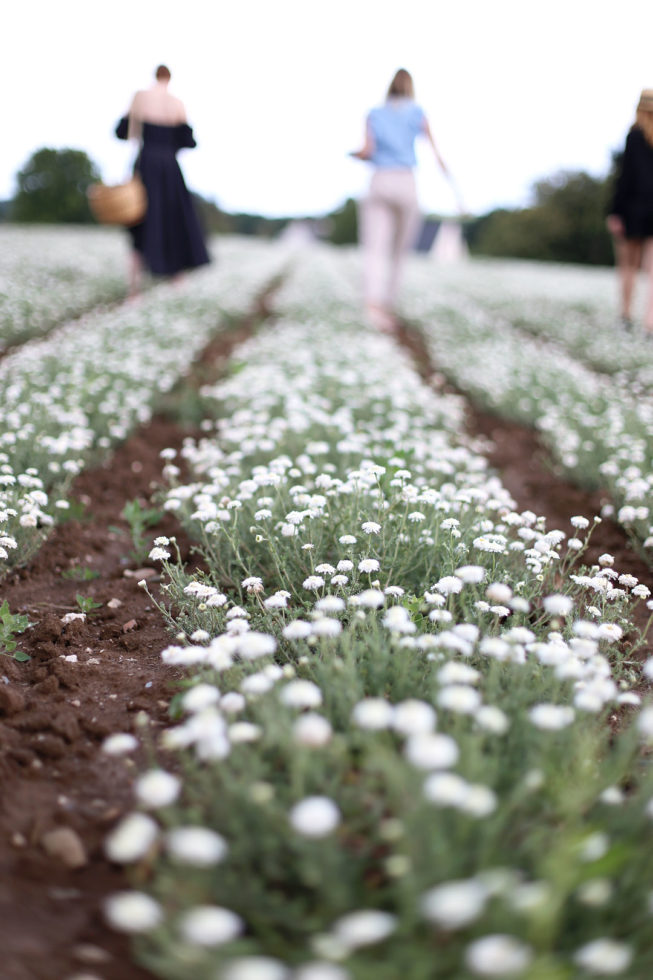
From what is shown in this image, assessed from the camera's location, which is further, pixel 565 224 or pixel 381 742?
pixel 565 224

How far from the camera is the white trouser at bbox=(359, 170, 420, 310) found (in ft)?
32.0

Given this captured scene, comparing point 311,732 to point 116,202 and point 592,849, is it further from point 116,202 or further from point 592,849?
point 116,202

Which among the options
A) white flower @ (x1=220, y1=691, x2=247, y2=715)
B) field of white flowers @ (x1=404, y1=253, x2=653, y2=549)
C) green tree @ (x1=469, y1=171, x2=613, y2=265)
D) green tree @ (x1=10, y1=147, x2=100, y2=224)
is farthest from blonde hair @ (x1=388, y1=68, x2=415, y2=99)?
green tree @ (x1=10, y1=147, x2=100, y2=224)

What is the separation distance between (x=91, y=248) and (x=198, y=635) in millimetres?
21952

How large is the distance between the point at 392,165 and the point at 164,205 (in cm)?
351

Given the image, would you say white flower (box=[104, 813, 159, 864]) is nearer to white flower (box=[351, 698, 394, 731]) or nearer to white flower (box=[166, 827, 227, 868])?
white flower (box=[166, 827, 227, 868])

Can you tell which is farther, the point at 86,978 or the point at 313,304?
the point at 313,304

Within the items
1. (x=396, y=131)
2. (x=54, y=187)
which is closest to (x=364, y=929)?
(x=396, y=131)

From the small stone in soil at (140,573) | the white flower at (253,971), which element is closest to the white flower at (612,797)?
the white flower at (253,971)

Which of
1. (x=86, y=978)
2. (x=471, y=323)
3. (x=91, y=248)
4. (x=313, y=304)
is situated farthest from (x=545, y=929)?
(x=91, y=248)

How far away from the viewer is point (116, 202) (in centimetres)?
911

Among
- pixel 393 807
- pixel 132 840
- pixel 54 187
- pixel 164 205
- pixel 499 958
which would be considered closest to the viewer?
pixel 499 958

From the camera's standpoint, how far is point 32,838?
2.00 metres

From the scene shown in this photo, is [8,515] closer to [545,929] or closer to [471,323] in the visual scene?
[545,929]
